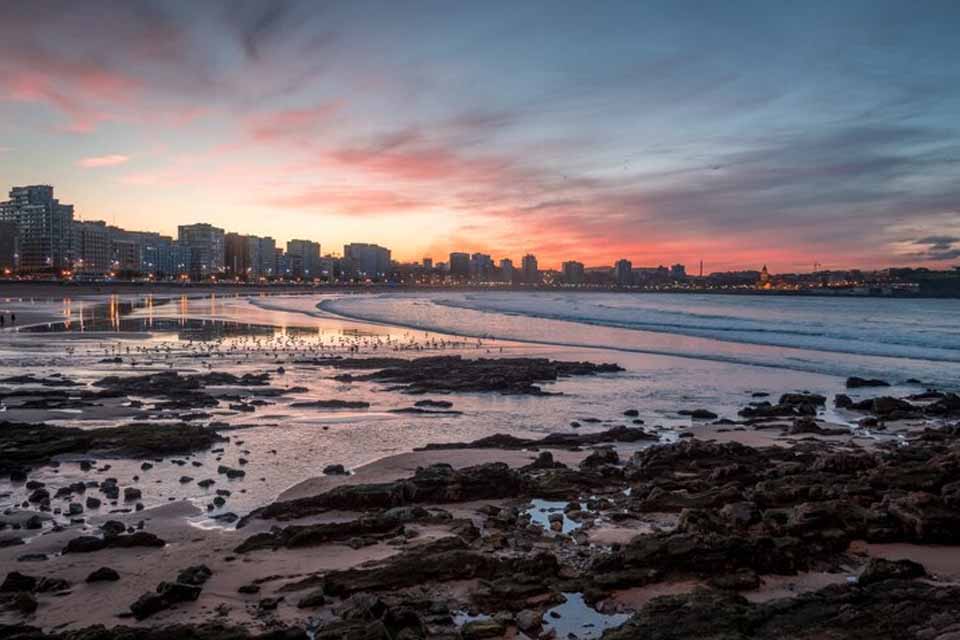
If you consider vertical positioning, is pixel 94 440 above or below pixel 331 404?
above

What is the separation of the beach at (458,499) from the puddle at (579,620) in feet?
0.11

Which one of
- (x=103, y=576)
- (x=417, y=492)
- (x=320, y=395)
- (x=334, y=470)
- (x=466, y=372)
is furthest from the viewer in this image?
(x=466, y=372)

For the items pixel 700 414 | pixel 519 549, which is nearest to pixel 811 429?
pixel 700 414

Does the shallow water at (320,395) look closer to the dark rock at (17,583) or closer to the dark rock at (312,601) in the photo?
the dark rock at (17,583)

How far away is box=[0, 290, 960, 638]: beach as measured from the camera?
8.10 meters

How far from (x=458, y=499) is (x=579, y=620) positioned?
4774 millimetres

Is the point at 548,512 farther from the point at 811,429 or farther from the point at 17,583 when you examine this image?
the point at 811,429

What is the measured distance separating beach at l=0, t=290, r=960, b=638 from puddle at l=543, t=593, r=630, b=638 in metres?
0.03

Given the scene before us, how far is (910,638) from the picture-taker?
666 cm

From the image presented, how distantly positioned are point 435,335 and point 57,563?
42.4 meters

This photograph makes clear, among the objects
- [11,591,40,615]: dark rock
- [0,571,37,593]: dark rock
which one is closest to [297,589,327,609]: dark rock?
[11,591,40,615]: dark rock

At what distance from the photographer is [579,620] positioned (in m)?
7.84

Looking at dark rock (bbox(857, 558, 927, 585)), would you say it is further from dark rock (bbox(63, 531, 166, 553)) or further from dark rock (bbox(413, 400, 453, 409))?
dark rock (bbox(413, 400, 453, 409))

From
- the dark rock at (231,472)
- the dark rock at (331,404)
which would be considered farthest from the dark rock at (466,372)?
the dark rock at (231,472)
